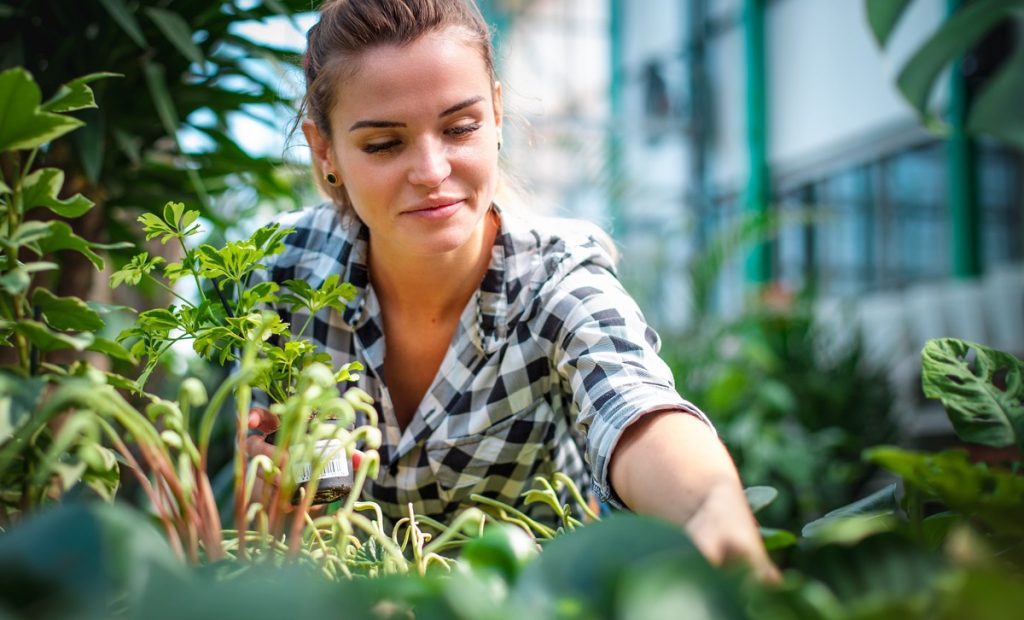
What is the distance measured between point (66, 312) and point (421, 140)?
1.65 ft

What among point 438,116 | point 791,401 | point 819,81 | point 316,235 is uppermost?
point 819,81

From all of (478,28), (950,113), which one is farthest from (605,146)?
(478,28)

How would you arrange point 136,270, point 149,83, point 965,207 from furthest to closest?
1. point 965,207
2. point 149,83
3. point 136,270

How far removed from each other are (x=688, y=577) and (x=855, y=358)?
436cm

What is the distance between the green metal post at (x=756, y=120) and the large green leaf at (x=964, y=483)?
23.9 ft

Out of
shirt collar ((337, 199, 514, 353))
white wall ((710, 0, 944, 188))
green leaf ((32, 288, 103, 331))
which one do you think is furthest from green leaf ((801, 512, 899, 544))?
white wall ((710, 0, 944, 188))

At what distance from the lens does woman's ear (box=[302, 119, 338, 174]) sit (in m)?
1.25

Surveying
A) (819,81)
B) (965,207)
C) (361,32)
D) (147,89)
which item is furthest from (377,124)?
(819,81)

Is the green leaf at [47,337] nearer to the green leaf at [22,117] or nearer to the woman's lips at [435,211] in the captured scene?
the green leaf at [22,117]

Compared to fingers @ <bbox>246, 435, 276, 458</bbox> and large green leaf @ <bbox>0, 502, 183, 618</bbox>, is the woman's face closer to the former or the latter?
fingers @ <bbox>246, 435, 276, 458</bbox>

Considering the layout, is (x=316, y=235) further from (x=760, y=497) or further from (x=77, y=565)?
(x=77, y=565)

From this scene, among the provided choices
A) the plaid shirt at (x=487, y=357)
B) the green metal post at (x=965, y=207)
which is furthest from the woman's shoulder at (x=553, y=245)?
the green metal post at (x=965, y=207)

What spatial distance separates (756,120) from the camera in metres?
7.70

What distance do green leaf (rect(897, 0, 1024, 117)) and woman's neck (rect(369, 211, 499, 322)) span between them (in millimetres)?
575
